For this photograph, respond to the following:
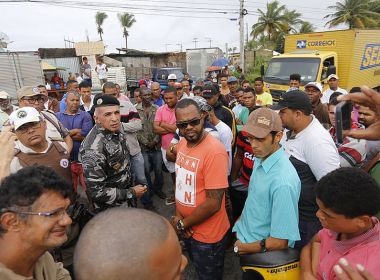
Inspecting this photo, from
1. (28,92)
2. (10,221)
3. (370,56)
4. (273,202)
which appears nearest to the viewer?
(10,221)

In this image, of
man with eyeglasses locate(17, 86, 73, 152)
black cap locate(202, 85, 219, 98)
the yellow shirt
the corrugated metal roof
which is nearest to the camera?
man with eyeglasses locate(17, 86, 73, 152)

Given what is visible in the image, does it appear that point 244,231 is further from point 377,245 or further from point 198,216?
point 377,245

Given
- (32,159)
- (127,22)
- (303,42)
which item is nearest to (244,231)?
(32,159)

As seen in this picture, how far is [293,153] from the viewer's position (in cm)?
253

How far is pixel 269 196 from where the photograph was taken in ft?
6.65

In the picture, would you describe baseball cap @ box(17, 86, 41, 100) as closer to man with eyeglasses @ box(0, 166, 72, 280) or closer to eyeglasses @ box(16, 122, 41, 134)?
eyeglasses @ box(16, 122, 41, 134)

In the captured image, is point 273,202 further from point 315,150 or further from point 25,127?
point 25,127

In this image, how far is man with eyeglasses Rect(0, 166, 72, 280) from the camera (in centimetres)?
140

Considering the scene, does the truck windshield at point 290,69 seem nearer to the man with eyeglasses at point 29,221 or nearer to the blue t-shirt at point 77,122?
the blue t-shirt at point 77,122

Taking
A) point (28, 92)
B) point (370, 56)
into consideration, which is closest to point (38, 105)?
point (28, 92)

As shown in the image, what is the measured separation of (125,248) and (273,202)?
1.36 m

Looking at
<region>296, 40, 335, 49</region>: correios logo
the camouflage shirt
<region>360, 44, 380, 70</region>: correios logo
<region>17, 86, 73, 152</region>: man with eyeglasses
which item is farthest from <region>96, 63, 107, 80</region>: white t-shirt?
the camouflage shirt

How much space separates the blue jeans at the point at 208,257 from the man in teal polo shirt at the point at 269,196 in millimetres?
308

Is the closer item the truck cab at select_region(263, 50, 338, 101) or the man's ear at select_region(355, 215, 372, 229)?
the man's ear at select_region(355, 215, 372, 229)
